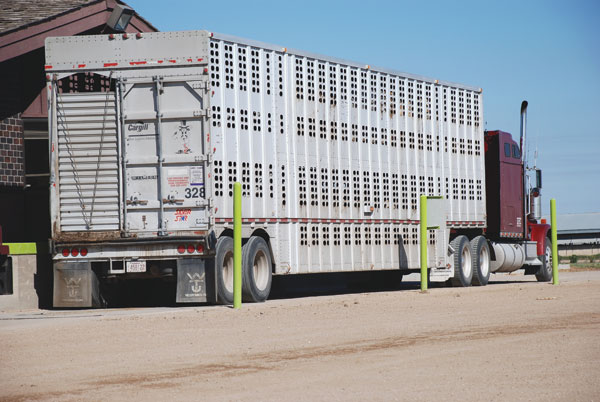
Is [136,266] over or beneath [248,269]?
over

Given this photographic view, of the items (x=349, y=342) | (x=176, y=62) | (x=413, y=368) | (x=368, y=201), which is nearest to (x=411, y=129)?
(x=368, y=201)

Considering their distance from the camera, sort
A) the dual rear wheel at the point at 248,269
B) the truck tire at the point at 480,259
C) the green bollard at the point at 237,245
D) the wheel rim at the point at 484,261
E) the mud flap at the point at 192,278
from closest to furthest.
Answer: the green bollard at the point at 237,245 < the mud flap at the point at 192,278 < the dual rear wheel at the point at 248,269 < the truck tire at the point at 480,259 < the wheel rim at the point at 484,261

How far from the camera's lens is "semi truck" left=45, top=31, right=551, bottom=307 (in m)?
17.3

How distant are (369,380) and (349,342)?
3025 millimetres

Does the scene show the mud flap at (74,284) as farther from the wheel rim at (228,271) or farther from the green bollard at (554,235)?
the green bollard at (554,235)

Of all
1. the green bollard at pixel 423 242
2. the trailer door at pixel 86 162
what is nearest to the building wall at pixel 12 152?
the trailer door at pixel 86 162

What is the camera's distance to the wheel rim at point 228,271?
1766 cm

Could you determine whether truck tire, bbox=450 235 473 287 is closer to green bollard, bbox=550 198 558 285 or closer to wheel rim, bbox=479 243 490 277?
wheel rim, bbox=479 243 490 277

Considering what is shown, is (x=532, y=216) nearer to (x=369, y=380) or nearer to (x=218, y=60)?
(x=218, y=60)

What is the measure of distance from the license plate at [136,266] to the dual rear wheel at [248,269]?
1207mm

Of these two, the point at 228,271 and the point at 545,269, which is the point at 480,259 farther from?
the point at 228,271

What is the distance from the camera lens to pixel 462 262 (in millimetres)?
25438

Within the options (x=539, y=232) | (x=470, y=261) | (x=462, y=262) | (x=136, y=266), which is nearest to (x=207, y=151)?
(x=136, y=266)

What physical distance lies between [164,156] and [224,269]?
84.6 inches
